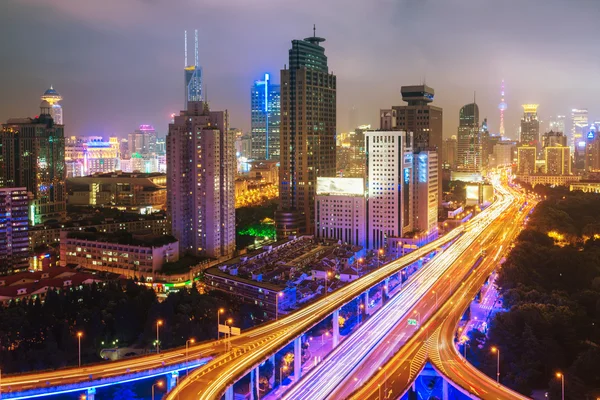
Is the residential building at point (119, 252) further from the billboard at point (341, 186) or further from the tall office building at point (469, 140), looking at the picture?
the tall office building at point (469, 140)

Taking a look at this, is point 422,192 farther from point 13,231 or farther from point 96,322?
point 13,231

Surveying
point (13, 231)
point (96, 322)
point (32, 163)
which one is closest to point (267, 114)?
Answer: point (32, 163)

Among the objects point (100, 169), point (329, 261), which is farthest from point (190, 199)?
point (100, 169)

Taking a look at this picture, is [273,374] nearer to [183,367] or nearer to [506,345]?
[183,367]

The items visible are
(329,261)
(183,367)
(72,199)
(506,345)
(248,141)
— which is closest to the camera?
(183,367)

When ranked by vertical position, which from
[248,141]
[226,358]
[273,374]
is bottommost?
[273,374]

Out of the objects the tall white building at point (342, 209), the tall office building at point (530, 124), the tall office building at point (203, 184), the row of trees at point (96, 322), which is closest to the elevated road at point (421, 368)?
the row of trees at point (96, 322)

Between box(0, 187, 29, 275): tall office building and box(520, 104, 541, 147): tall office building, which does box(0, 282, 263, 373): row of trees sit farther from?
box(520, 104, 541, 147): tall office building
